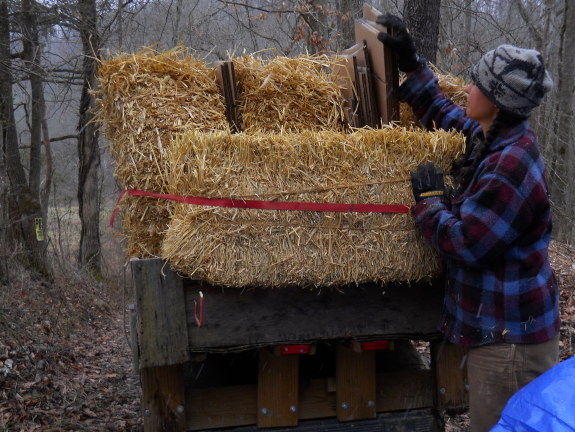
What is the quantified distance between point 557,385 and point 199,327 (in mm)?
1444

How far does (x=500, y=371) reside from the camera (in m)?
2.37

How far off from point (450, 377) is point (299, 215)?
4.08 ft

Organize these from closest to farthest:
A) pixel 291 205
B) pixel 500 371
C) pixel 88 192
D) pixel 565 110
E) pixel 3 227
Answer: pixel 500 371 < pixel 291 205 < pixel 3 227 < pixel 88 192 < pixel 565 110

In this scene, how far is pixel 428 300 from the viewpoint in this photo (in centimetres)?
278

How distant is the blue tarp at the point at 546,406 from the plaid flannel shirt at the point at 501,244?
51 cm

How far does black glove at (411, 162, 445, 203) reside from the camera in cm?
252

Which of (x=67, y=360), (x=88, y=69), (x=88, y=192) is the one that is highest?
(x=88, y=69)

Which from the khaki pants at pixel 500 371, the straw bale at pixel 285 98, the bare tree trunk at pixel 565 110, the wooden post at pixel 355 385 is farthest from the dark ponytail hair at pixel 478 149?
the bare tree trunk at pixel 565 110

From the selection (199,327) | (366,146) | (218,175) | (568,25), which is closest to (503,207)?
(366,146)

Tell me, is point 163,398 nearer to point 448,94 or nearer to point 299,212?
point 299,212

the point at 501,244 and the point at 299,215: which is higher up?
the point at 299,215

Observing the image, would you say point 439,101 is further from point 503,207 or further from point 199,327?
point 199,327

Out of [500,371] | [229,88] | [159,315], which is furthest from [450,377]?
[229,88]

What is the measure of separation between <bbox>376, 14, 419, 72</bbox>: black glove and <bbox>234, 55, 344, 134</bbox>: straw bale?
0.50 m
